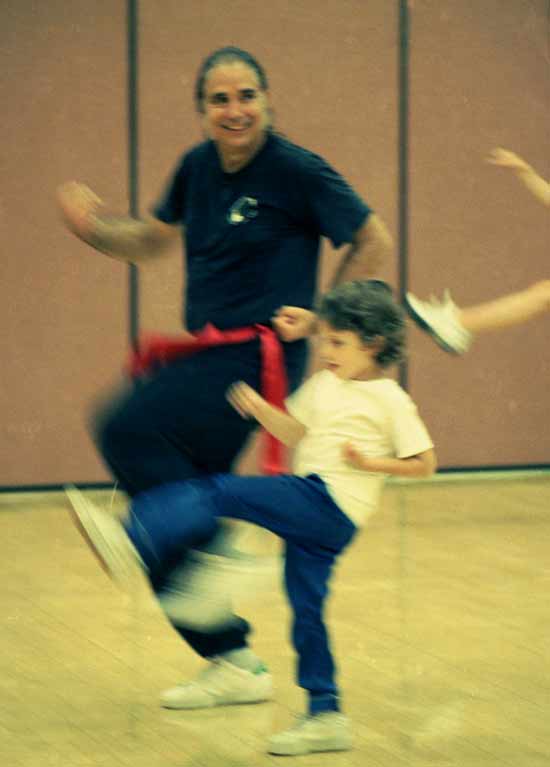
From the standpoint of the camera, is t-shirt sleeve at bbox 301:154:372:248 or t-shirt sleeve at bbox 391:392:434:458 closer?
t-shirt sleeve at bbox 391:392:434:458

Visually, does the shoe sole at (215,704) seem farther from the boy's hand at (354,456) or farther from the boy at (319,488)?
the boy's hand at (354,456)

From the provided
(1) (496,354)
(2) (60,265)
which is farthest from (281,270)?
(1) (496,354)

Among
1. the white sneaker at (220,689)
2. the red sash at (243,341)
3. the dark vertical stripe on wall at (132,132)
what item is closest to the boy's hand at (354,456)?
the red sash at (243,341)

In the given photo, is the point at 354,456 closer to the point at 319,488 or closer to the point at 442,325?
the point at 319,488

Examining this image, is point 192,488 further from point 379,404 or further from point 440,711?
point 440,711

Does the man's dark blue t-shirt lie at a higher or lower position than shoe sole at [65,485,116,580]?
higher

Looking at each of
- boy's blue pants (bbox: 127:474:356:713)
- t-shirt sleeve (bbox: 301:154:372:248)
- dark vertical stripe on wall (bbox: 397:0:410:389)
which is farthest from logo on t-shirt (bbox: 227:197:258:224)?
dark vertical stripe on wall (bbox: 397:0:410:389)

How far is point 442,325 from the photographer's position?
3533 mm

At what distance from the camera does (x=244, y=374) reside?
11.8 ft

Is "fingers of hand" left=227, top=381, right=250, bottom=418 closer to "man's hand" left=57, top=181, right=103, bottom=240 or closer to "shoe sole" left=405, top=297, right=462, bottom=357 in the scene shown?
"shoe sole" left=405, top=297, right=462, bottom=357

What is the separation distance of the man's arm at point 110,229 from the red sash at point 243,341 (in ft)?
0.92

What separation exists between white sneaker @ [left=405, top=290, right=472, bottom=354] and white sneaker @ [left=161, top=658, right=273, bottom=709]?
0.90 m

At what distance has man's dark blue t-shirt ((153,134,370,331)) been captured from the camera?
11.6ft

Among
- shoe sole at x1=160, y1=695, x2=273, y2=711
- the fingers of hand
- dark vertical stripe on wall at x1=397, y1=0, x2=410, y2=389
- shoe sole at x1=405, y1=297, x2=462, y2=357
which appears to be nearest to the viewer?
the fingers of hand
